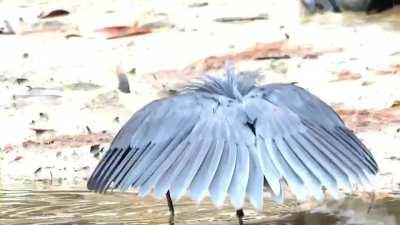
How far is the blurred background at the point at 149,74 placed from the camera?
4273 mm

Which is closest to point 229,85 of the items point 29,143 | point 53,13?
point 29,143

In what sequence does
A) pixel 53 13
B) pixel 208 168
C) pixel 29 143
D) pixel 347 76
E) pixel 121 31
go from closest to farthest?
1. pixel 208 168
2. pixel 29 143
3. pixel 347 76
4. pixel 121 31
5. pixel 53 13

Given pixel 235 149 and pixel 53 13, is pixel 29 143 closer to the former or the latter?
pixel 53 13

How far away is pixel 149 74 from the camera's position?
5984 mm

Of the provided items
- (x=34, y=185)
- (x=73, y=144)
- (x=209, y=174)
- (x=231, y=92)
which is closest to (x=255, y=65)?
(x=73, y=144)

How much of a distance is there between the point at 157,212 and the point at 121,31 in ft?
8.32

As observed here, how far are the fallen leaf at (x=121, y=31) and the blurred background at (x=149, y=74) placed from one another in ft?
0.04

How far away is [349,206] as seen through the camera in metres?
4.21

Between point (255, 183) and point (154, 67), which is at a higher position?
point (154, 67)

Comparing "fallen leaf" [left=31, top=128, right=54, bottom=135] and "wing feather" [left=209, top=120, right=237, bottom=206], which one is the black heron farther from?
"fallen leaf" [left=31, top=128, right=54, bottom=135]

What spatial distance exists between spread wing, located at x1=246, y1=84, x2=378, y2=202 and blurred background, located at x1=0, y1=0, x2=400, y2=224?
1.80 ft

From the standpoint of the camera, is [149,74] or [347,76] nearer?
[347,76]

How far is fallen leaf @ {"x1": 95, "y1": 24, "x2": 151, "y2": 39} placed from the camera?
21.5 feet

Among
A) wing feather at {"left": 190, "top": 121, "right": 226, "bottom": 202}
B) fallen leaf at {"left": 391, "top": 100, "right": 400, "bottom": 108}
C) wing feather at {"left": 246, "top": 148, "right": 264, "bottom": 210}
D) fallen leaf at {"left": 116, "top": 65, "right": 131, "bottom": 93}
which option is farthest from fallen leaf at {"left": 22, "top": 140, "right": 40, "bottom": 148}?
wing feather at {"left": 246, "top": 148, "right": 264, "bottom": 210}
